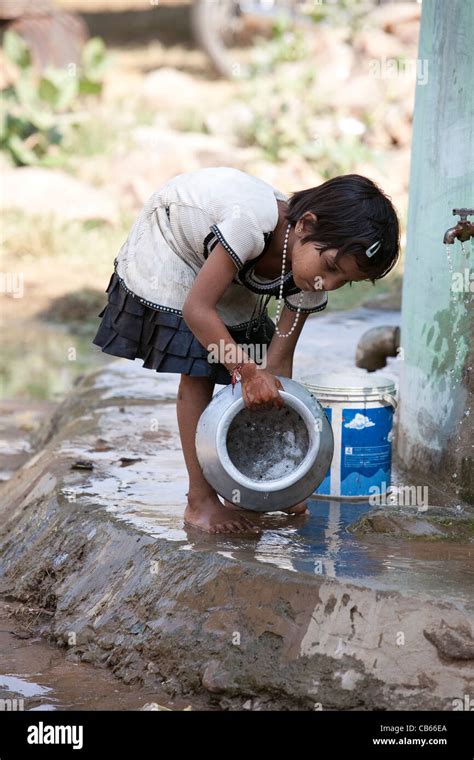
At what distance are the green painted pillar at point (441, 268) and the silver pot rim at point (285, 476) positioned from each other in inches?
25.7

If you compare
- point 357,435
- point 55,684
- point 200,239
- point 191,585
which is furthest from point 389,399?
point 55,684

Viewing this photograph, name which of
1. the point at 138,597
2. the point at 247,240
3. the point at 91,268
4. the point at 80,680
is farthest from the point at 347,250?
the point at 91,268

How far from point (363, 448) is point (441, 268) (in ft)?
2.12

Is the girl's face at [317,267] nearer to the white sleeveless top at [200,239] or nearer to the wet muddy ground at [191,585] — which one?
the white sleeveless top at [200,239]

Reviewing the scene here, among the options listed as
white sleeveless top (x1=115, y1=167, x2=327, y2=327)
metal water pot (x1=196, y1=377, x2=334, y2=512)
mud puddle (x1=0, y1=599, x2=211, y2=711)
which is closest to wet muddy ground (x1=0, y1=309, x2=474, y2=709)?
mud puddle (x1=0, y1=599, x2=211, y2=711)

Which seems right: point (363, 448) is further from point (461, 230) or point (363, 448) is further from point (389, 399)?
point (461, 230)

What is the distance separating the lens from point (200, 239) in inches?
131

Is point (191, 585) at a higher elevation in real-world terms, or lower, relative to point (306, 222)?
lower

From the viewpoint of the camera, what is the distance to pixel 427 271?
388 cm

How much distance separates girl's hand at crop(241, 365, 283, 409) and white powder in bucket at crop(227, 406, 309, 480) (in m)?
0.16

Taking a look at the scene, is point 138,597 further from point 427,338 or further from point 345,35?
point 345,35

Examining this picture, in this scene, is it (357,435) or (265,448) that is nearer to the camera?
(265,448)

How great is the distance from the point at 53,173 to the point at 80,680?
7755 millimetres

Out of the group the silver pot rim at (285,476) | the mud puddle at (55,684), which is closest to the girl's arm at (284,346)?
the silver pot rim at (285,476)
